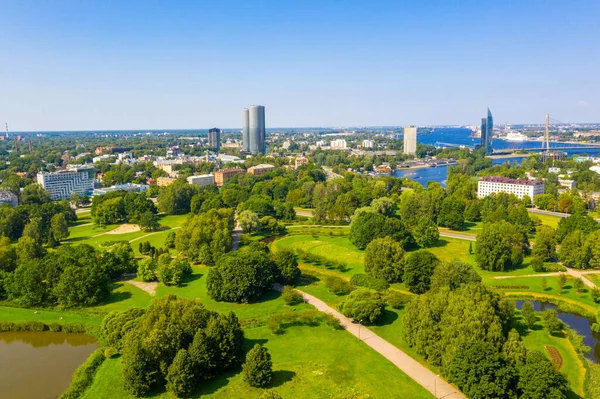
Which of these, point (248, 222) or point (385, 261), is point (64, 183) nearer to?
point (248, 222)

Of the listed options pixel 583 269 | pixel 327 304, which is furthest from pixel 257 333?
pixel 583 269

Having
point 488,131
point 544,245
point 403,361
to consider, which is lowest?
point 403,361

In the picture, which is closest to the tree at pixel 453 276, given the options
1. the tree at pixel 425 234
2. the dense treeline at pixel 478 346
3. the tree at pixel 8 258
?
the dense treeline at pixel 478 346

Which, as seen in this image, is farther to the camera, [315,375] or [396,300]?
[396,300]

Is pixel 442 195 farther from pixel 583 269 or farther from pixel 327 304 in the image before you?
pixel 327 304

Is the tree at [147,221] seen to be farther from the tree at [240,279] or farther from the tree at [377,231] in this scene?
the tree at [377,231]

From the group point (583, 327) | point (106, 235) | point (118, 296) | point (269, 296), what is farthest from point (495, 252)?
point (106, 235)

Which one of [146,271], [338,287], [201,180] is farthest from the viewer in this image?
[201,180]

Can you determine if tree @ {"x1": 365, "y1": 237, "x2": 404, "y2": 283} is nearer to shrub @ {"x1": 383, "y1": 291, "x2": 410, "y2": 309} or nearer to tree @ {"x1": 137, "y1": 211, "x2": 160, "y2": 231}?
shrub @ {"x1": 383, "y1": 291, "x2": 410, "y2": 309}
